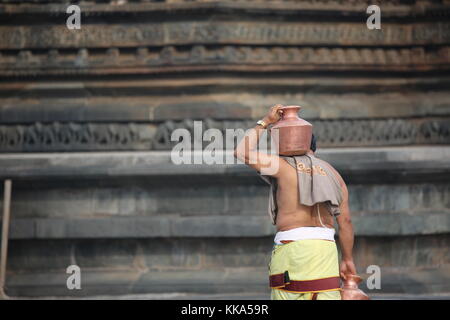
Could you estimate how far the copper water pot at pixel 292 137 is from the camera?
19.0ft

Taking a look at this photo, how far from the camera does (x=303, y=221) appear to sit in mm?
5730

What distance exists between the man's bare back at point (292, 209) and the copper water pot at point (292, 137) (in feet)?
0.41

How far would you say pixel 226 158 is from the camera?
8.31m

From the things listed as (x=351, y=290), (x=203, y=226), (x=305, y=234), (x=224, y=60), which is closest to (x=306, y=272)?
(x=305, y=234)

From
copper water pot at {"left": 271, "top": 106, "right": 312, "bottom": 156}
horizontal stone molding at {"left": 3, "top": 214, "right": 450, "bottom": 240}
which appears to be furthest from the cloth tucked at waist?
horizontal stone molding at {"left": 3, "top": 214, "right": 450, "bottom": 240}

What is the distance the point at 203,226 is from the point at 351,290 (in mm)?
2756

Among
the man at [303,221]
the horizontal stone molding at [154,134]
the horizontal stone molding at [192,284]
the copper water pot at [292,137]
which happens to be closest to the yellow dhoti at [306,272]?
the man at [303,221]

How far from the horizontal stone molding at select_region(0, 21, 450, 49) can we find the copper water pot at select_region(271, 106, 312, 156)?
333 centimetres

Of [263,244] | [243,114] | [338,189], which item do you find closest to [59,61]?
[243,114]

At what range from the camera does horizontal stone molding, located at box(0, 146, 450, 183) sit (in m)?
8.27

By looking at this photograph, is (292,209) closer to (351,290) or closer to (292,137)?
(292,137)

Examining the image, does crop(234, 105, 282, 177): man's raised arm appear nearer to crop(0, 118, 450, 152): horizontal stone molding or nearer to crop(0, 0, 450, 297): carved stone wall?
crop(0, 0, 450, 297): carved stone wall

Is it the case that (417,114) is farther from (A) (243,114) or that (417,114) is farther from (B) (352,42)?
(A) (243,114)

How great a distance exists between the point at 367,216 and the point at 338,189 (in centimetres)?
261
